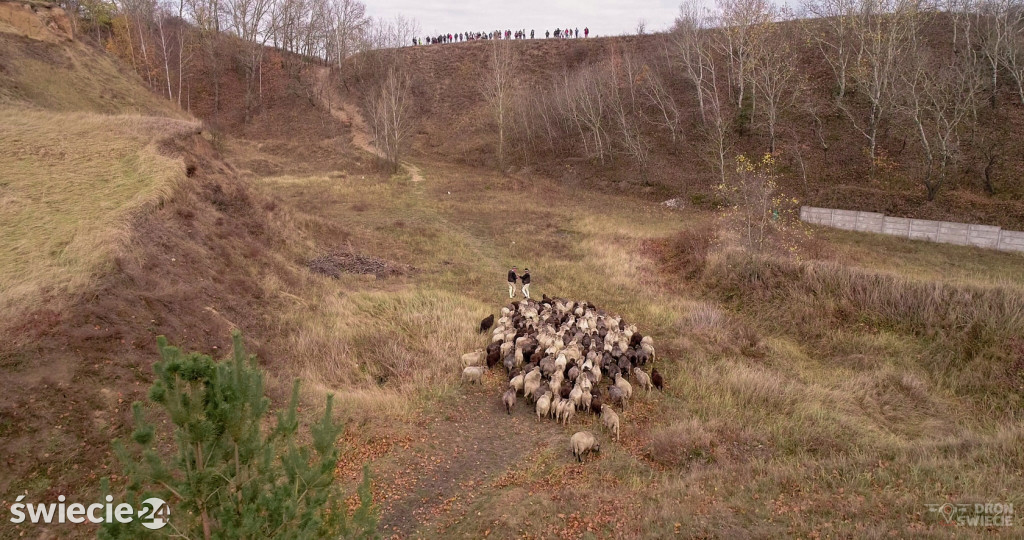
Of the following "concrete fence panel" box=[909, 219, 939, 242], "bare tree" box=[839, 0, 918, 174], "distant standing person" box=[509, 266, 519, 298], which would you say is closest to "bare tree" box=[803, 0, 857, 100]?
"bare tree" box=[839, 0, 918, 174]

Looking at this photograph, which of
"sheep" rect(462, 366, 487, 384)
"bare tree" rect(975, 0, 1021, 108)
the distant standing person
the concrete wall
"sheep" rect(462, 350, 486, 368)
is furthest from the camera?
"bare tree" rect(975, 0, 1021, 108)

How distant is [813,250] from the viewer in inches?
923

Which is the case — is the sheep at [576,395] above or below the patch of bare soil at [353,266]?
below

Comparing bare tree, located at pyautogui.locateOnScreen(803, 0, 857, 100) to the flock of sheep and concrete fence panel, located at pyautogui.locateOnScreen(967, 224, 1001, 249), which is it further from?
the flock of sheep

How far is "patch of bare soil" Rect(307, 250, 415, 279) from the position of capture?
20.3m

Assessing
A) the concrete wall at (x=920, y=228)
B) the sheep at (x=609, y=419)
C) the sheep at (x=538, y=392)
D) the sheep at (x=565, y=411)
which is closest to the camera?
the sheep at (x=609, y=419)

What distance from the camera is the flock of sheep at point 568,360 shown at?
39.8 ft

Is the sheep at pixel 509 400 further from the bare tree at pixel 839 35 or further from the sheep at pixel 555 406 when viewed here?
the bare tree at pixel 839 35

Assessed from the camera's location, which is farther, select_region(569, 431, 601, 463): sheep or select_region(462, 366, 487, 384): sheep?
select_region(462, 366, 487, 384): sheep

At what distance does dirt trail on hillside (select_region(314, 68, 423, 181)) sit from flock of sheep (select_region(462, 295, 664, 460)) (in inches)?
1308

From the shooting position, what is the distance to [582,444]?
10.4 m

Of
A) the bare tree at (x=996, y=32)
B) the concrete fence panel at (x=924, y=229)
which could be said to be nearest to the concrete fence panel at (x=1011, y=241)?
the concrete fence panel at (x=924, y=229)

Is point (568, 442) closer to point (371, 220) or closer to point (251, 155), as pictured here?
point (371, 220)

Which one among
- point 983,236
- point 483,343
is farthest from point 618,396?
point 983,236
